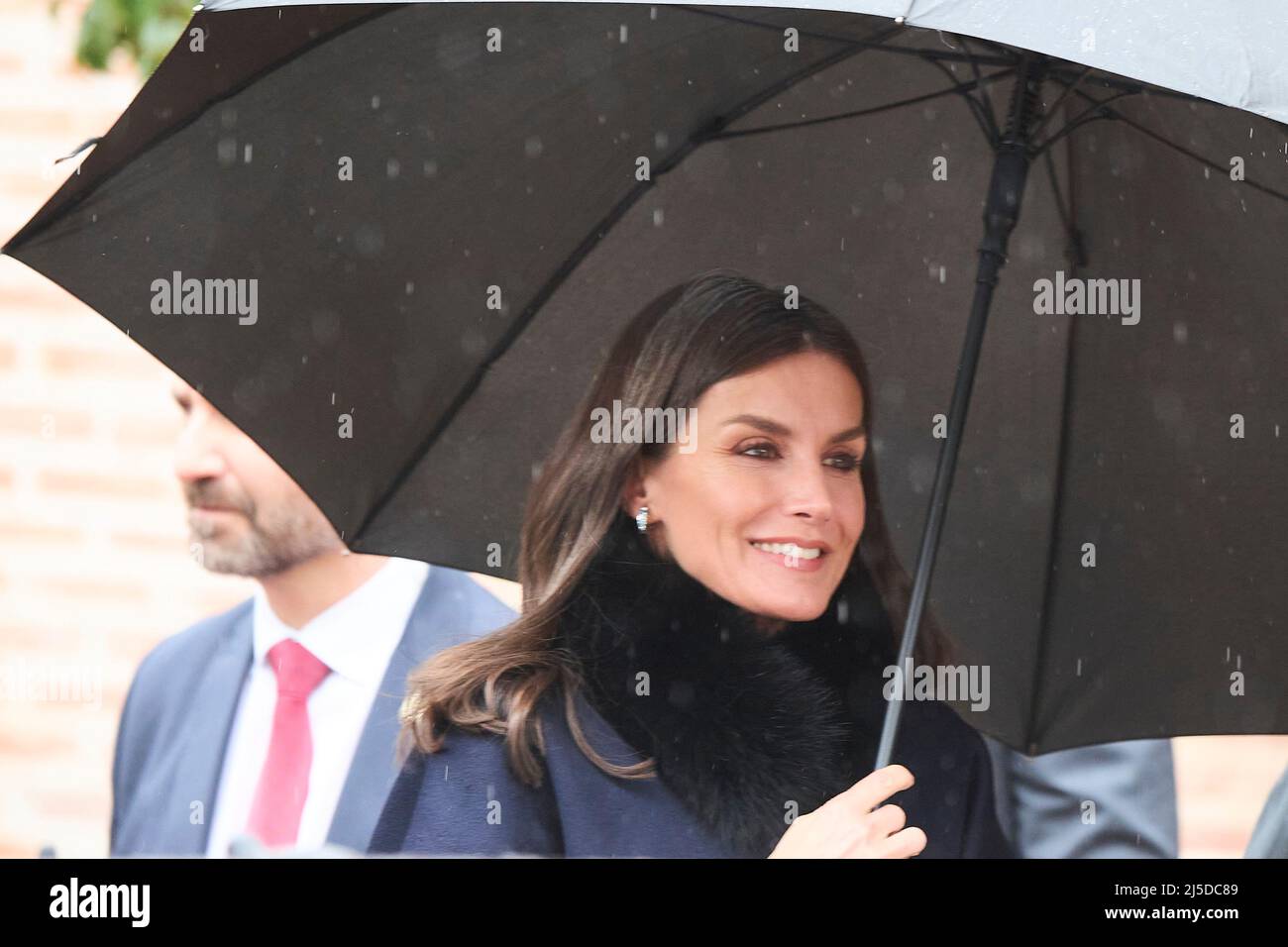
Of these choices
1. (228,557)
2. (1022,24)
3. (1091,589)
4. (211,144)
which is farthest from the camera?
(228,557)

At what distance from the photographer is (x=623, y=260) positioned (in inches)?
111

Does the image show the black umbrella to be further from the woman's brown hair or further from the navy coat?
the navy coat

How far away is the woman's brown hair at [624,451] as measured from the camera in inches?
108

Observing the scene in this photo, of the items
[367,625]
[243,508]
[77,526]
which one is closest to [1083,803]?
[367,625]

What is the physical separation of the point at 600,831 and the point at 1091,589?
2.94ft

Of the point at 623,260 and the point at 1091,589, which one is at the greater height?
the point at 623,260

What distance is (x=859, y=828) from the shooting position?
2451mm

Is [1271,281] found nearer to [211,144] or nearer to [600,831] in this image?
[600,831]

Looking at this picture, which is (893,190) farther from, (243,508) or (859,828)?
(243,508)

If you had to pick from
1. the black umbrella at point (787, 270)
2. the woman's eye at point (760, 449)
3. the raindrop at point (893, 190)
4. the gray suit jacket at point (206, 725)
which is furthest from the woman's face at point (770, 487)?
the gray suit jacket at point (206, 725)

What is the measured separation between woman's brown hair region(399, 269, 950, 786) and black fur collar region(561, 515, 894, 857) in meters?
0.04

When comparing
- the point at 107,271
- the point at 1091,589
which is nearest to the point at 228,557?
the point at 107,271

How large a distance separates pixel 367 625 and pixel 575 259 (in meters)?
1.18

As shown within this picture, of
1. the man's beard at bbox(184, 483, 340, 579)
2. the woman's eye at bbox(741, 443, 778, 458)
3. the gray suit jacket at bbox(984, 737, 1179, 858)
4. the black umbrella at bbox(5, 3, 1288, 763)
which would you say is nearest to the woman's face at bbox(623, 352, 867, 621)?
the woman's eye at bbox(741, 443, 778, 458)
